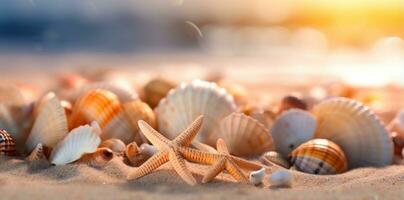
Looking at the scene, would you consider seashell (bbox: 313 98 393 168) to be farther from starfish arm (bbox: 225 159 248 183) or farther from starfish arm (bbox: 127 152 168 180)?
starfish arm (bbox: 127 152 168 180)

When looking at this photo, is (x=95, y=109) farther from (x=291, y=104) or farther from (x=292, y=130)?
(x=291, y=104)

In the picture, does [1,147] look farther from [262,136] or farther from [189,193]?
[262,136]

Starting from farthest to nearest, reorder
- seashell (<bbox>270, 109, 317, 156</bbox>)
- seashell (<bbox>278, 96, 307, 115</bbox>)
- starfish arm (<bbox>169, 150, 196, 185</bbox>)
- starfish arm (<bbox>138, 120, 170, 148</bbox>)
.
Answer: seashell (<bbox>278, 96, 307, 115</bbox>), seashell (<bbox>270, 109, 317, 156</bbox>), starfish arm (<bbox>138, 120, 170, 148</bbox>), starfish arm (<bbox>169, 150, 196, 185</bbox>)

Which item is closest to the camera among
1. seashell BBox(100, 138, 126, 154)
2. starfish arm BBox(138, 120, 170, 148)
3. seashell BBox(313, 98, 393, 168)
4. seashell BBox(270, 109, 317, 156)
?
starfish arm BBox(138, 120, 170, 148)

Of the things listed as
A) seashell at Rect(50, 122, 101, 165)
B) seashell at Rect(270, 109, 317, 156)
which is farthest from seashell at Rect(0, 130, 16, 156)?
seashell at Rect(270, 109, 317, 156)

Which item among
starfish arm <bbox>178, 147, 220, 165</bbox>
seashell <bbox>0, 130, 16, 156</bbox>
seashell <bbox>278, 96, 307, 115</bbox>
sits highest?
seashell <bbox>278, 96, 307, 115</bbox>

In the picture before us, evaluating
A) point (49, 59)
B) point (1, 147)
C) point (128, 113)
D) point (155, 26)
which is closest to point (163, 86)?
point (128, 113)
